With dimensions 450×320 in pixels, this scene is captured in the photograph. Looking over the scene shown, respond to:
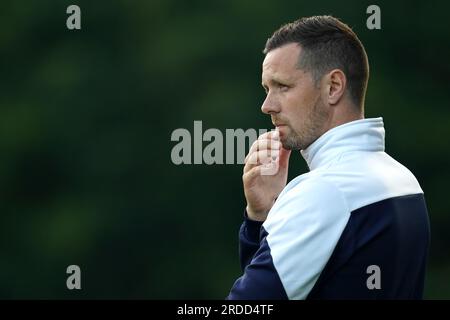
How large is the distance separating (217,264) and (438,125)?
275cm

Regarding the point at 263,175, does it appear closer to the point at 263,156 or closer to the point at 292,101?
the point at 263,156

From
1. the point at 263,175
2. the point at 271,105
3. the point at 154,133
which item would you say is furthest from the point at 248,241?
the point at 154,133

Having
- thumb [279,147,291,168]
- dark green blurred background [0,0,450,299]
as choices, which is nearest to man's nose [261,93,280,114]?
thumb [279,147,291,168]

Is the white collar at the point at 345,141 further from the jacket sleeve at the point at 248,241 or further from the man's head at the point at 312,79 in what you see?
the jacket sleeve at the point at 248,241

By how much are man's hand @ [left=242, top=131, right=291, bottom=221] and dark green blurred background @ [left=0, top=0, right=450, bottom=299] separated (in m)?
8.08

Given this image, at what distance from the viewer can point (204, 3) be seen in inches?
487

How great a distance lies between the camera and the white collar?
274cm

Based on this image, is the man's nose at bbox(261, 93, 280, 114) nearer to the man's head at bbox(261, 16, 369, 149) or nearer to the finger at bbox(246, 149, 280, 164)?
the man's head at bbox(261, 16, 369, 149)

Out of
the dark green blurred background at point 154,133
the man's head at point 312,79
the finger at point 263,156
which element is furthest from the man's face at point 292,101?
the dark green blurred background at point 154,133

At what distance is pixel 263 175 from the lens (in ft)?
10.4

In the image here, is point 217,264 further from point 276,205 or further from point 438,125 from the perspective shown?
point 276,205

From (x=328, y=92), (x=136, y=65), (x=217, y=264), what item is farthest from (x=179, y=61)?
(x=328, y=92)

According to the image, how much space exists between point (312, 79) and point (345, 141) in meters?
0.23

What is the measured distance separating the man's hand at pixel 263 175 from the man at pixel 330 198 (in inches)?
1.6
